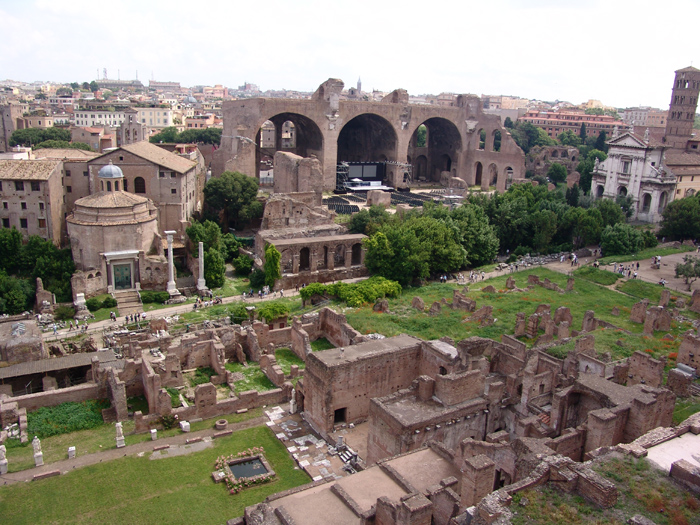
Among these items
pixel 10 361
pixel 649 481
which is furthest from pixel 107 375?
pixel 649 481

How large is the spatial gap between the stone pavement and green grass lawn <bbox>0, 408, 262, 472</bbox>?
262mm

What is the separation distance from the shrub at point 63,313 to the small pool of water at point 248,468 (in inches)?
787

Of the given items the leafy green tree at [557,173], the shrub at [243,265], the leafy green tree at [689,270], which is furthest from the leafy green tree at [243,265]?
the leafy green tree at [557,173]

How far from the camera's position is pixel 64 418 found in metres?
24.5

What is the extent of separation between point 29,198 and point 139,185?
26.0ft

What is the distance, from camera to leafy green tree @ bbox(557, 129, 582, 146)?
372 feet

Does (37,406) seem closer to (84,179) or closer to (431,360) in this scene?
(431,360)

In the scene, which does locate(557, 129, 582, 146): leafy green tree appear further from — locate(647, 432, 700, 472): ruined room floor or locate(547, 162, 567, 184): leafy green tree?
locate(647, 432, 700, 472): ruined room floor

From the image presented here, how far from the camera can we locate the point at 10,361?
2839cm

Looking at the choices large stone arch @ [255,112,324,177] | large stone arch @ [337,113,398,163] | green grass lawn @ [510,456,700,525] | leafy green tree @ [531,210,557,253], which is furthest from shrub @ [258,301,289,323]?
large stone arch @ [337,113,398,163]

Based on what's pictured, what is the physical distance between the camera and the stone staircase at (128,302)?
3756cm

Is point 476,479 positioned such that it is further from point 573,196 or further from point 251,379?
point 573,196

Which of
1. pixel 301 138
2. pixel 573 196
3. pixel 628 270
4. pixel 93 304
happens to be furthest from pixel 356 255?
pixel 301 138

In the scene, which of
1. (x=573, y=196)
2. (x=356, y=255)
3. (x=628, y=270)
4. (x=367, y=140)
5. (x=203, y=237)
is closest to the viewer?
(x=628, y=270)
